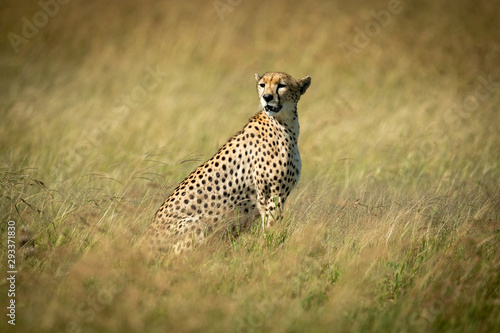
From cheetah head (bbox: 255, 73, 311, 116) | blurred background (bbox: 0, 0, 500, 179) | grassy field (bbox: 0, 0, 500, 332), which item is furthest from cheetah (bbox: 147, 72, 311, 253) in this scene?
blurred background (bbox: 0, 0, 500, 179)

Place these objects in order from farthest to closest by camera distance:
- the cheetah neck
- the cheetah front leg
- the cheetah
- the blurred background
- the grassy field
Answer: the blurred background < the cheetah neck < the cheetah front leg < the cheetah < the grassy field

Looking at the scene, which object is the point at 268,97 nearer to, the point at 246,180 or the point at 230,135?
the point at 246,180

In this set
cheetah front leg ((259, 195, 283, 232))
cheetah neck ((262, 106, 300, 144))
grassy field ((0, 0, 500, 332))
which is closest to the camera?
grassy field ((0, 0, 500, 332))

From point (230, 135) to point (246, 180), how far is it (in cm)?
313

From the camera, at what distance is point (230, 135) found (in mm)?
7184

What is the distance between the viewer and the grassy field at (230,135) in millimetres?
2947

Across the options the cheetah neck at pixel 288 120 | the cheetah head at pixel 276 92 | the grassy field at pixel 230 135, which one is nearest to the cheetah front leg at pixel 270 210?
the grassy field at pixel 230 135

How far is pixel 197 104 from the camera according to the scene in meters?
8.28

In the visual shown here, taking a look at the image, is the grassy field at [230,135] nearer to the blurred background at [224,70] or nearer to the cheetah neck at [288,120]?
the blurred background at [224,70]

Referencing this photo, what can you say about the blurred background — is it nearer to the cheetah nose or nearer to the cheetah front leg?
the cheetah front leg

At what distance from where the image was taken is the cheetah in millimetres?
3869

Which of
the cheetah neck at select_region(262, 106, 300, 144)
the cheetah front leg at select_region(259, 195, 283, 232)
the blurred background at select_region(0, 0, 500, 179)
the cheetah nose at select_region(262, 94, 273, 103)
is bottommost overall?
the cheetah front leg at select_region(259, 195, 283, 232)

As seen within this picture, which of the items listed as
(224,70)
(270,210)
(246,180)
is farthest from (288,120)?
(224,70)

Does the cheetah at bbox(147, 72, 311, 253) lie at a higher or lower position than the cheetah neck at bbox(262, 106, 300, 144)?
lower
